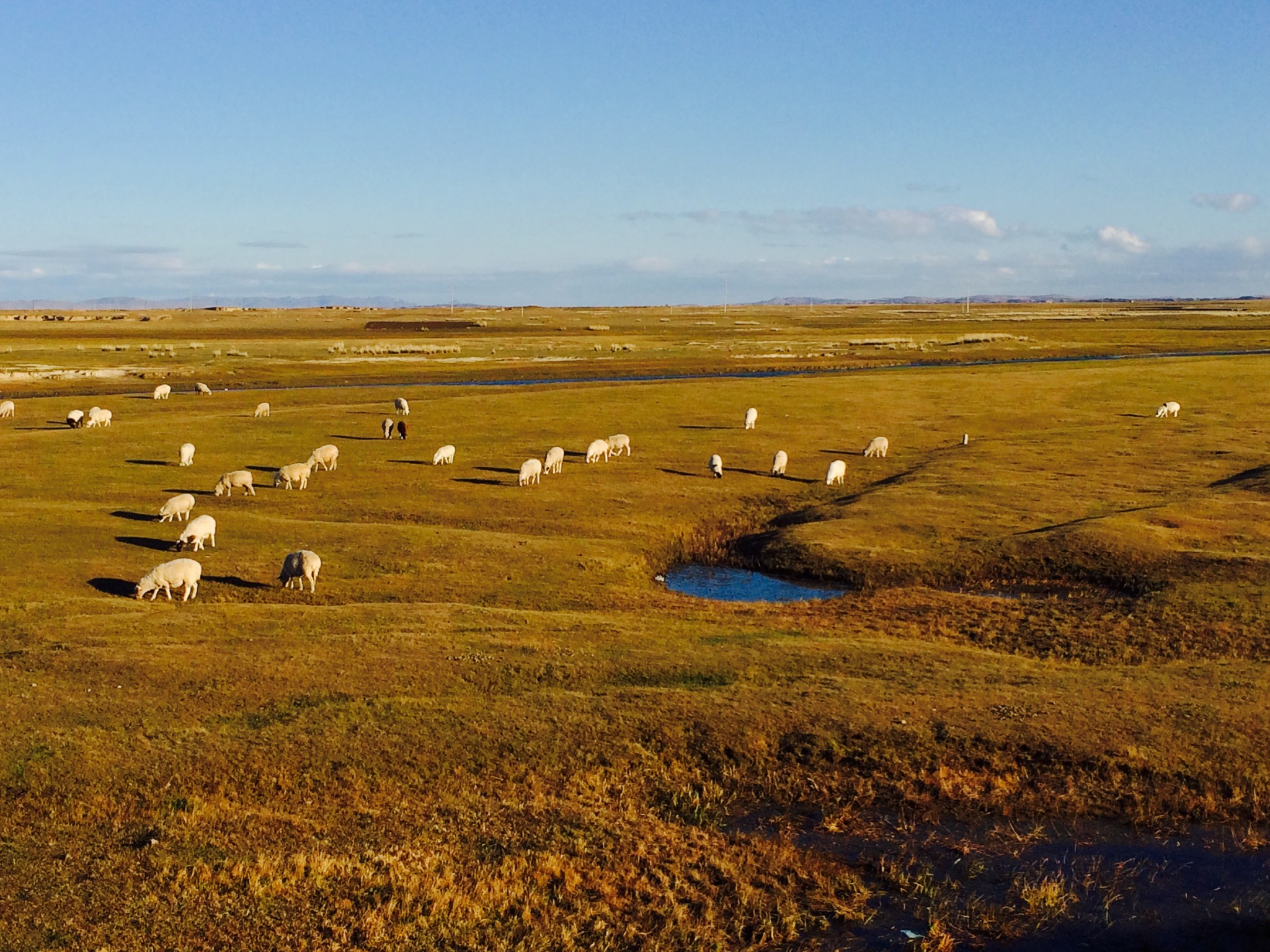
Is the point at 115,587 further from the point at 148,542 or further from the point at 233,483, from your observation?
the point at 233,483

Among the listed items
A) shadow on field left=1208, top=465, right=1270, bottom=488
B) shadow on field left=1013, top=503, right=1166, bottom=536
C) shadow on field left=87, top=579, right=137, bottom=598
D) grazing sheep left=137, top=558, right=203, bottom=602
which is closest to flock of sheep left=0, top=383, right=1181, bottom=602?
grazing sheep left=137, top=558, right=203, bottom=602

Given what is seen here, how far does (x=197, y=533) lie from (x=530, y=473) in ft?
51.9

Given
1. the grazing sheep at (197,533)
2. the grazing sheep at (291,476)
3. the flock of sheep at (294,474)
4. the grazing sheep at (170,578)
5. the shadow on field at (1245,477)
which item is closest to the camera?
the grazing sheep at (170,578)

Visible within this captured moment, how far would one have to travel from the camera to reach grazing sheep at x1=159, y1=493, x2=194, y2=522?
38.5 metres

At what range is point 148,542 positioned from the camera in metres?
35.6

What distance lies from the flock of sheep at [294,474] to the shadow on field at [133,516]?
1.33ft

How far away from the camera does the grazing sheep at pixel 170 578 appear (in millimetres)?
29375

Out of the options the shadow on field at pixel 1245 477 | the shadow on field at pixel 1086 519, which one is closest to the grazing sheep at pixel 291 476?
the shadow on field at pixel 1086 519

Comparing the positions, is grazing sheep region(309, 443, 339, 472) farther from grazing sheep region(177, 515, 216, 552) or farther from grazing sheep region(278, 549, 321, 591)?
grazing sheep region(278, 549, 321, 591)

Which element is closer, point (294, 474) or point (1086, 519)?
point (1086, 519)

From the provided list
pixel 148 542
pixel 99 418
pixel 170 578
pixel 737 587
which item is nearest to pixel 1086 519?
pixel 737 587

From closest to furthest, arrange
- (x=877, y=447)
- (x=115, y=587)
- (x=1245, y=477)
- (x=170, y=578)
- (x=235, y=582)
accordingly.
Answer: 1. (x=170, y=578)
2. (x=115, y=587)
3. (x=235, y=582)
4. (x=1245, y=477)
5. (x=877, y=447)

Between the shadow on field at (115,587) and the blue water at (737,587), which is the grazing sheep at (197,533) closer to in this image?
the shadow on field at (115,587)

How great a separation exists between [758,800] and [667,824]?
6.60 feet
